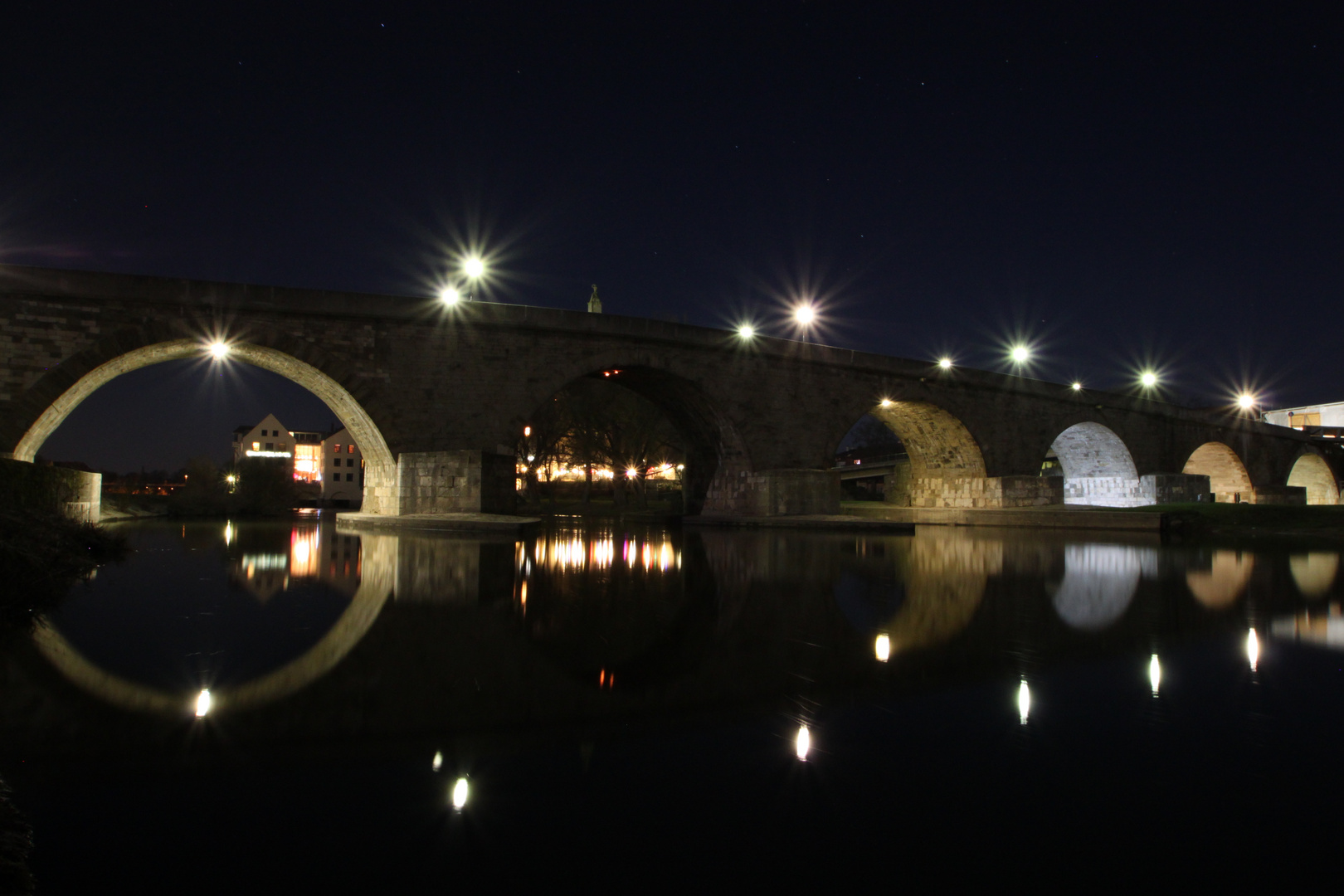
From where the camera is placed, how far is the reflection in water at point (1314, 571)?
8.99m


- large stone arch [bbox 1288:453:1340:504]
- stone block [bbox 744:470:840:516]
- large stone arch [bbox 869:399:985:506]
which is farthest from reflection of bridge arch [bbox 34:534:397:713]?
large stone arch [bbox 1288:453:1340:504]

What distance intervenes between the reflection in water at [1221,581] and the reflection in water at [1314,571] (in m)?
0.56

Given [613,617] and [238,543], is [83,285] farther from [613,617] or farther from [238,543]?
[613,617]

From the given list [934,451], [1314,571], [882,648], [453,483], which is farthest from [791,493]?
[882,648]

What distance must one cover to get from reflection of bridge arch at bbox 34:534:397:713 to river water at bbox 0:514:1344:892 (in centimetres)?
3

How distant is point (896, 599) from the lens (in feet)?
25.5

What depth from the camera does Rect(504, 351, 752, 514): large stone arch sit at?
2327cm

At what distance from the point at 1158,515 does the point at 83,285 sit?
29255 millimetres

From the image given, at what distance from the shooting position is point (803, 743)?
3.33m

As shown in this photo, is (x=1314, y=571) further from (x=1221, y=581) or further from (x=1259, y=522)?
(x=1259, y=522)

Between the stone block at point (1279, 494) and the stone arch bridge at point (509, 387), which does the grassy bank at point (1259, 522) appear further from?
the stone block at point (1279, 494)

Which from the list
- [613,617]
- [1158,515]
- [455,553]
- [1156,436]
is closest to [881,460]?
[1156,436]

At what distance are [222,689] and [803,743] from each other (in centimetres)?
317

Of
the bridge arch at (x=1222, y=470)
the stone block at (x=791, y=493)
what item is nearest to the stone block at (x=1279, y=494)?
the bridge arch at (x=1222, y=470)
